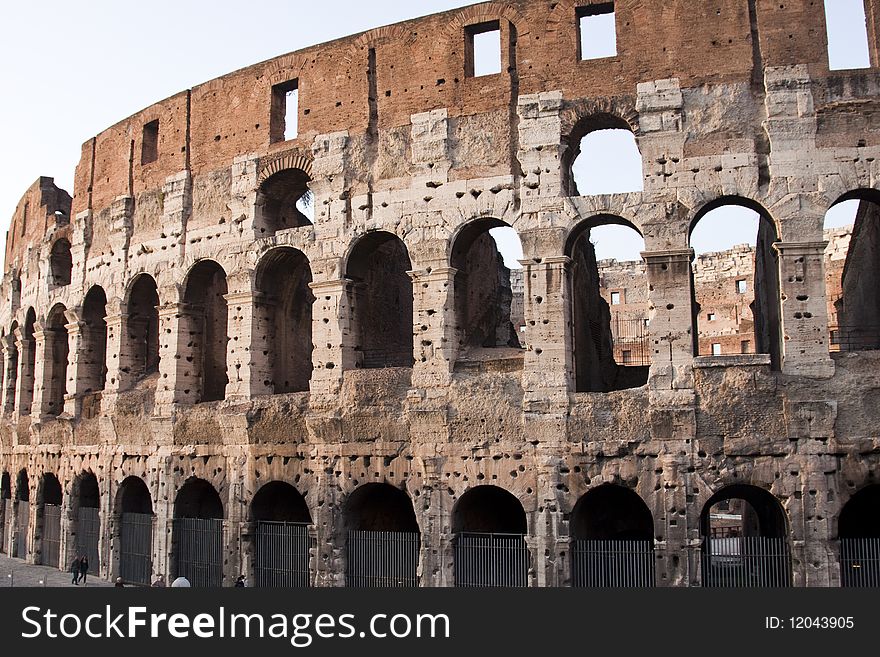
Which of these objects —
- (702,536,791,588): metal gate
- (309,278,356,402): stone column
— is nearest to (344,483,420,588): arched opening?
(309,278,356,402): stone column

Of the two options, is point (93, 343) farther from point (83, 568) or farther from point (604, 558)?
point (604, 558)

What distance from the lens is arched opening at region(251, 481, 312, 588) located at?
14648 mm

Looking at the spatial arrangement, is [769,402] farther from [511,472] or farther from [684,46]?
[684,46]

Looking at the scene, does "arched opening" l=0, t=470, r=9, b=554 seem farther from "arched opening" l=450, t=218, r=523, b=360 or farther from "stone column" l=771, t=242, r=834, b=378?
"stone column" l=771, t=242, r=834, b=378

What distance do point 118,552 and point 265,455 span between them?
448 centimetres

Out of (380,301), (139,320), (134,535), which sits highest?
(380,301)

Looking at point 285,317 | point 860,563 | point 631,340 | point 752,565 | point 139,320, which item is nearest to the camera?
point 860,563

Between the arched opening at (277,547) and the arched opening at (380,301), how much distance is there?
287cm

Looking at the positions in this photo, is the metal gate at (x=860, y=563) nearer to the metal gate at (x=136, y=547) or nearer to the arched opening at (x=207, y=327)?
the arched opening at (x=207, y=327)

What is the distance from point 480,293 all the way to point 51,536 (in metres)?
11.0

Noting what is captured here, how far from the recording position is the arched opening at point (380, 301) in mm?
14781

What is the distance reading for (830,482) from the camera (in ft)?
38.9

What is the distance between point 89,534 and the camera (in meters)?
18.5

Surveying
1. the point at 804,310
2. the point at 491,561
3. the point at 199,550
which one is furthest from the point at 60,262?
the point at 804,310
